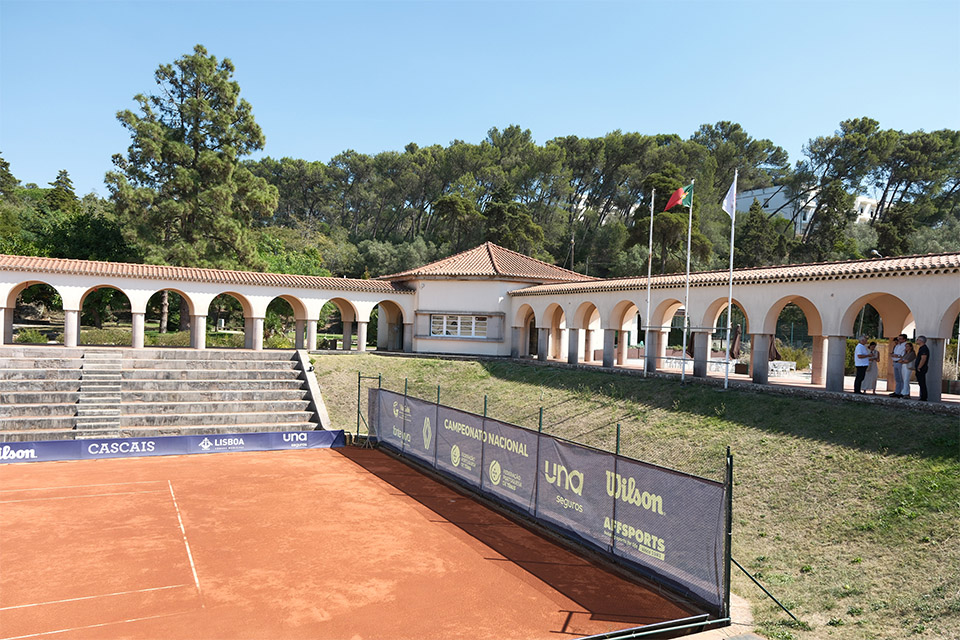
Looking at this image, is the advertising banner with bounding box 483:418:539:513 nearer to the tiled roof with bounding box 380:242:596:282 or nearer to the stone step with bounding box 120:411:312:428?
the stone step with bounding box 120:411:312:428

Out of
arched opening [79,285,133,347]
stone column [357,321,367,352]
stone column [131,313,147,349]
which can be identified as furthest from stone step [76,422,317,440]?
arched opening [79,285,133,347]

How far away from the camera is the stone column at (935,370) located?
16828 mm

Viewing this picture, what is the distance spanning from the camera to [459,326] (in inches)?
1406

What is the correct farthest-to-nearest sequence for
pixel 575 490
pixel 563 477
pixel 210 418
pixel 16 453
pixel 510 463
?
pixel 210 418 → pixel 16 453 → pixel 510 463 → pixel 563 477 → pixel 575 490

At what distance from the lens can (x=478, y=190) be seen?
6569cm

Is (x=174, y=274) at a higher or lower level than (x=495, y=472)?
higher

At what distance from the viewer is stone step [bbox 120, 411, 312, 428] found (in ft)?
69.9

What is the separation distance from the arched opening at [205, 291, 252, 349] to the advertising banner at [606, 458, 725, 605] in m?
31.7

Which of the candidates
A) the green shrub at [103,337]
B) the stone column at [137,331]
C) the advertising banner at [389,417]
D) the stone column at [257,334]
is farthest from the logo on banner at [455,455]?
the green shrub at [103,337]

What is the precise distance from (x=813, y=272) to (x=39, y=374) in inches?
1033

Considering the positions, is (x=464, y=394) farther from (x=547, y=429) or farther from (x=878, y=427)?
(x=878, y=427)

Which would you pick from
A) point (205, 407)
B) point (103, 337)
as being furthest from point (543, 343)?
point (103, 337)

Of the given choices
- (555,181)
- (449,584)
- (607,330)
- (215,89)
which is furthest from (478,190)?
(449,584)

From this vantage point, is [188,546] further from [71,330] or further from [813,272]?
[71,330]
